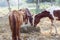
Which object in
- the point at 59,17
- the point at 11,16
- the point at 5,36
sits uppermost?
the point at 11,16

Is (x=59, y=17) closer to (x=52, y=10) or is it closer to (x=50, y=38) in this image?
(x=52, y=10)

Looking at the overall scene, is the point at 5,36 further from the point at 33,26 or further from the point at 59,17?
the point at 59,17

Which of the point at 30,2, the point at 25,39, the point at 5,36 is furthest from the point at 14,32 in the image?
the point at 30,2

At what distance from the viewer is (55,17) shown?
7.62 meters

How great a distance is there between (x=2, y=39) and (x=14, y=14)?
1552 mm

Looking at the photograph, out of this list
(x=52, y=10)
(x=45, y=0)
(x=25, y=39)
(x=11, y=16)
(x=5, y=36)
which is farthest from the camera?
(x=45, y=0)

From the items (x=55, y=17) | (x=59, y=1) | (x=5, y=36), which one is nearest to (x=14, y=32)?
(x=5, y=36)

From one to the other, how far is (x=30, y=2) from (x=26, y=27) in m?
6.24

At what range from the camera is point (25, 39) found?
6332 mm

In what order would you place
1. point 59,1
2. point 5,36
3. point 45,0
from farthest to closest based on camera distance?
1. point 45,0
2. point 59,1
3. point 5,36

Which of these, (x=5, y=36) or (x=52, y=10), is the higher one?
(x=52, y=10)

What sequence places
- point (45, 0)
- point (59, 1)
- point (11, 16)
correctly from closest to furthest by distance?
1. point (11, 16)
2. point (59, 1)
3. point (45, 0)

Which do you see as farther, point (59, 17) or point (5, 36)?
point (59, 17)

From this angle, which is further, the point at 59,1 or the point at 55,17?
the point at 59,1
